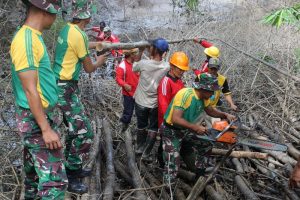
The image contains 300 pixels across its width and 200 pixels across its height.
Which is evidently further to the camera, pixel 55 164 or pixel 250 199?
pixel 250 199

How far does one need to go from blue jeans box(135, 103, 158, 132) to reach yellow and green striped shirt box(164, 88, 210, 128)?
0.90 metres

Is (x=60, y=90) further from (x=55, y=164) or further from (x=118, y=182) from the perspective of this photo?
(x=118, y=182)

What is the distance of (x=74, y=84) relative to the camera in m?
4.05

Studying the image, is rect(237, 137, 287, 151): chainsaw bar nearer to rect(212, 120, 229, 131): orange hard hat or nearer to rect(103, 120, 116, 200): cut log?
rect(212, 120, 229, 131): orange hard hat

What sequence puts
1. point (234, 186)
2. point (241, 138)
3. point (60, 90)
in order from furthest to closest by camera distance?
point (234, 186) < point (241, 138) < point (60, 90)

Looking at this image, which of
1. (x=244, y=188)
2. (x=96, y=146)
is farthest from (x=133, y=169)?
(x=244, y=188)

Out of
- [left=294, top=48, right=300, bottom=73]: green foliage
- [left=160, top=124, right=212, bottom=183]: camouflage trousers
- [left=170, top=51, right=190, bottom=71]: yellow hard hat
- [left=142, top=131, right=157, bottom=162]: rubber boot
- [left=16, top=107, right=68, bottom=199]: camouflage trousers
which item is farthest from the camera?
[left=294, top=48, right=300, bottom=73]: green foliage

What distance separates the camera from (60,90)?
3.94 metres

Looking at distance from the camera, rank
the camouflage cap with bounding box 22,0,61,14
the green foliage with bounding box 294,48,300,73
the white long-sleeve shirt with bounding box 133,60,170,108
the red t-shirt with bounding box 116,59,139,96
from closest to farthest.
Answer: the camouflage cap with bounding box 22,0,61,14, the white long-sleeve shirt with bounding box 133,60,170,108, the red t-shirt with bounding box 116,59,139,96, the green foliage with bounding box 294,48,300,73

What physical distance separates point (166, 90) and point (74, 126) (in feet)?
4.86

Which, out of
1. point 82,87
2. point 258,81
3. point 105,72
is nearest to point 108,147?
point 82,87

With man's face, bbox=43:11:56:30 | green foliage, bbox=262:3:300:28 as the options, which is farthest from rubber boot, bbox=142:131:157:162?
man's face, bbox=43:11:56:30

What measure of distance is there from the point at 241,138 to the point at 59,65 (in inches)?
82.7

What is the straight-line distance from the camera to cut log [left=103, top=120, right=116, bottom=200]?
4176 millimetres
